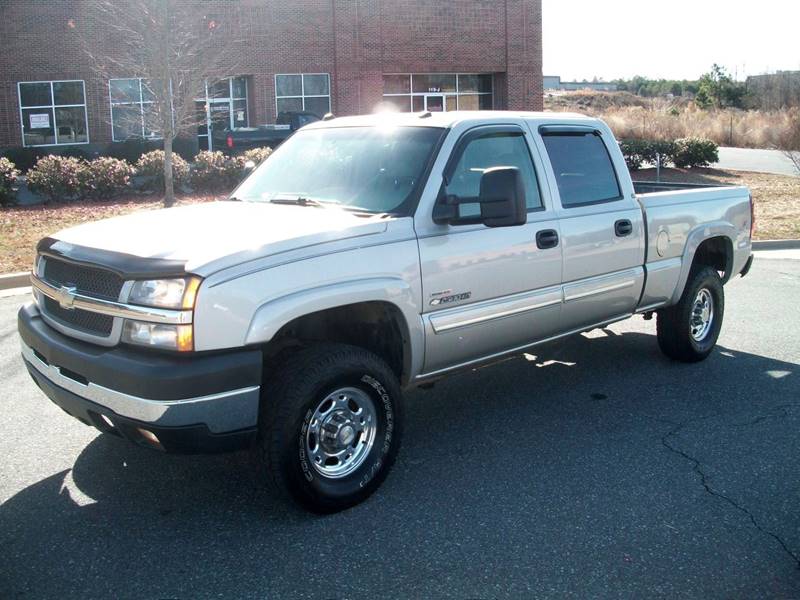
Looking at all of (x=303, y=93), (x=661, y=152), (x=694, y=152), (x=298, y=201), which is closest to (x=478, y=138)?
(x=298, y=201)

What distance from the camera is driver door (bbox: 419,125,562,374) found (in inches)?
188

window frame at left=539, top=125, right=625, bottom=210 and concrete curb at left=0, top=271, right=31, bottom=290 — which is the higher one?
window frame at left=539, top=125, right=625, bottom=210

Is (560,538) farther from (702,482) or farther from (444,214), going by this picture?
(444,214)

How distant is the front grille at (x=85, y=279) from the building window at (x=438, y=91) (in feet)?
105

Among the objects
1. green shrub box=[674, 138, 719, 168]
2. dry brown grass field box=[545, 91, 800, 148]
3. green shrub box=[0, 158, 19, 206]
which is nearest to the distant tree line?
dry brown grass field box=[545, 91, 800, 148]

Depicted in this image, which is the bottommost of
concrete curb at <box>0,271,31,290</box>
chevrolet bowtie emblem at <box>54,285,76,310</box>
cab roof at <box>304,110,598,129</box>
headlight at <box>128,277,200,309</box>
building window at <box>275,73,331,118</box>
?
concrete curb at <box>0,271,31,290</box>

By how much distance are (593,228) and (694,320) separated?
1919 mm

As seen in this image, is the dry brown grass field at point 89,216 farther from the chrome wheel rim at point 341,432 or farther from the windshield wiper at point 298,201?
the chrome wheel rim at point 341,432

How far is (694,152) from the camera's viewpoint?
27.4m

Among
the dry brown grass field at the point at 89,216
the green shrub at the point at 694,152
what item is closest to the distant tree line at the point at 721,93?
the green shrub at the point at 694,152

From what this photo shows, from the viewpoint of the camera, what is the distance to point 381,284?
4.41m

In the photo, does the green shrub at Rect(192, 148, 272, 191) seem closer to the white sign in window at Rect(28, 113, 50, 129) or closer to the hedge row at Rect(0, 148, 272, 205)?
the hedge row at Rect(0, 148, 272, 205)

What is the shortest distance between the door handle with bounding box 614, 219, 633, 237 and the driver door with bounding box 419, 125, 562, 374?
0.69m

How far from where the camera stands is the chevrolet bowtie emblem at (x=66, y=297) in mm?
4230
